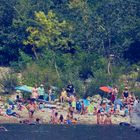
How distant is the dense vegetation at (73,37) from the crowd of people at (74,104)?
424 cm

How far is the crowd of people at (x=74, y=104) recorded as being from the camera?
5341 cm

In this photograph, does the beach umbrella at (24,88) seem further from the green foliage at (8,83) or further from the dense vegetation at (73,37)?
the dense vegetation at (73,37)

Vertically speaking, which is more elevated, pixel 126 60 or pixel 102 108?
pixel 126 60

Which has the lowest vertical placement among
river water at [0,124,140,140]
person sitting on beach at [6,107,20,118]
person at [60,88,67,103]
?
river water at [0,124,140,140]

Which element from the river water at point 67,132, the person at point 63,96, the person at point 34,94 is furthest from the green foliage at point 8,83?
the river water at point 67,132

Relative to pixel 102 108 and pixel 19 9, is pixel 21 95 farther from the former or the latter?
pixel 19 9

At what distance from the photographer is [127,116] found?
54.8 meters

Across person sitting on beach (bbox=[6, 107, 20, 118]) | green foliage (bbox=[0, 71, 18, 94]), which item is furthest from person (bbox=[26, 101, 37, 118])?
green foliage (bbox=[0, 71, 18, 94])

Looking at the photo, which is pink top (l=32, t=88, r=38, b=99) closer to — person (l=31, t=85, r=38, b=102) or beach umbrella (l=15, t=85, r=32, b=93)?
person (l=31, t=85, r=38, b=102)

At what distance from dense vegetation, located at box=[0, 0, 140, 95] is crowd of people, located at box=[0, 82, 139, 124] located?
424 cm

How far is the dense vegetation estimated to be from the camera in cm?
6375

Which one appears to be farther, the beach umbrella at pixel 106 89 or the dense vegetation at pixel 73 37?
the dense vegetation at pixel 73 37

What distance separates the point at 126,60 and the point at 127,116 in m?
10.8

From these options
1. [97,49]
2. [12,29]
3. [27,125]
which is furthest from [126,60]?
[27,125]
